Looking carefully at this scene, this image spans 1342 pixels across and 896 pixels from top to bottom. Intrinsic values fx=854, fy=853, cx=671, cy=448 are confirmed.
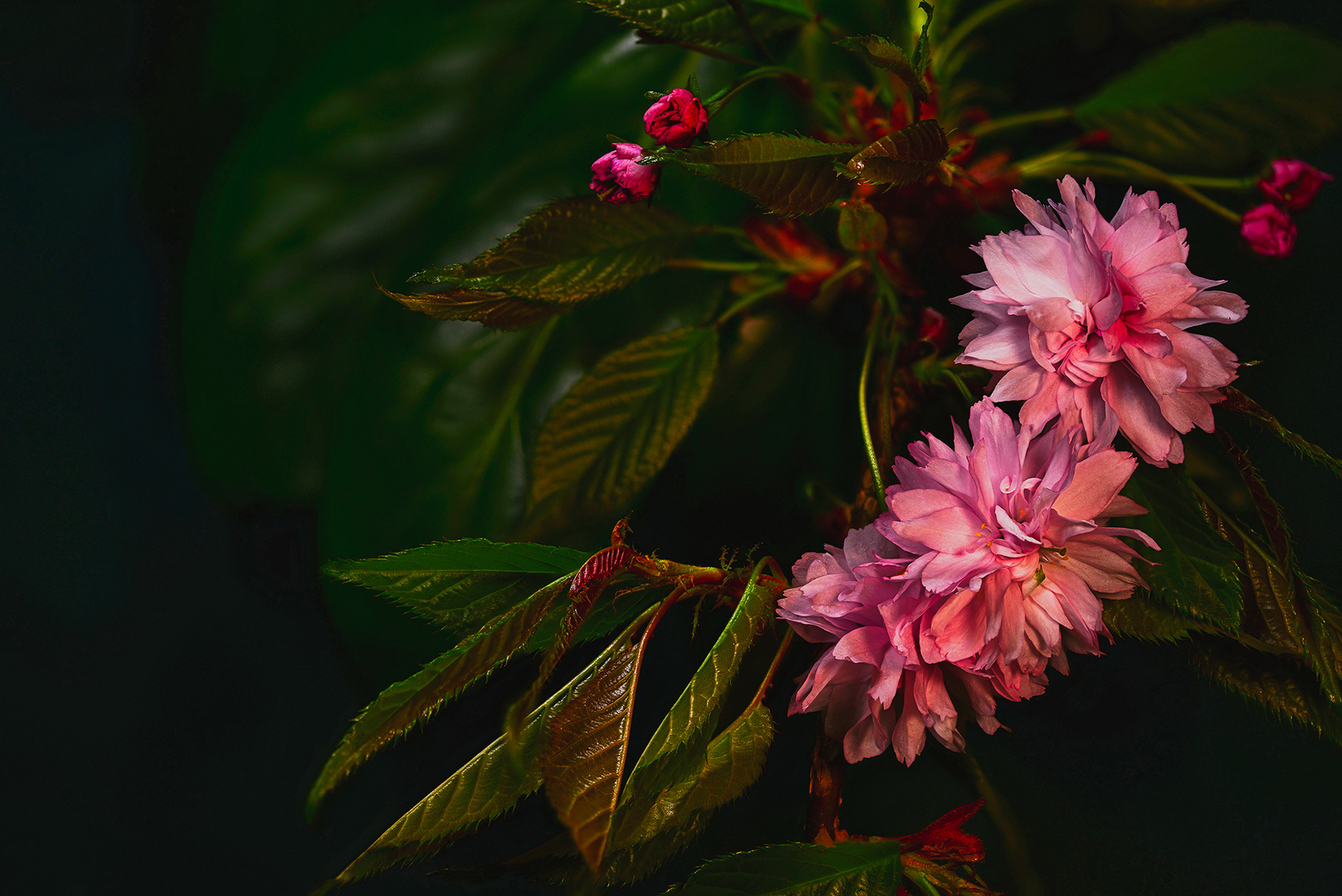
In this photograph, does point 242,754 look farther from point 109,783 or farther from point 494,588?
point 494,588

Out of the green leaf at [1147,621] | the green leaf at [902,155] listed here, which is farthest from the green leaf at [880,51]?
the green leaf at [1147,621]

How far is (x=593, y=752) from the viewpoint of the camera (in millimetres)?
274

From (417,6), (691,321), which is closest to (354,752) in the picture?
(691,321)

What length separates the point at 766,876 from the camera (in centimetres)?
32

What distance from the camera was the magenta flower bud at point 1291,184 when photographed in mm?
398

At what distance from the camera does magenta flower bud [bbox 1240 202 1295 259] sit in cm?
40

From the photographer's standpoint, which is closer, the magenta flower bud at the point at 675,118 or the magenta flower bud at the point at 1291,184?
the magenta flower bud at the point at 675,118

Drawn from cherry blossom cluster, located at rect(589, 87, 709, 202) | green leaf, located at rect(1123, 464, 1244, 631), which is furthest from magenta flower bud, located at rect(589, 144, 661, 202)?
green leaf, located at rect(1123, 464, 1244, 631)

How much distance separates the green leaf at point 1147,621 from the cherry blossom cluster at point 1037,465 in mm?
43

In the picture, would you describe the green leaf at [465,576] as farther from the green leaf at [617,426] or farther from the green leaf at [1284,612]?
the green leaf at [1284,612]

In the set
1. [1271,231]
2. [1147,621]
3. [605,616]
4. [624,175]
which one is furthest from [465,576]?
[1271,231]

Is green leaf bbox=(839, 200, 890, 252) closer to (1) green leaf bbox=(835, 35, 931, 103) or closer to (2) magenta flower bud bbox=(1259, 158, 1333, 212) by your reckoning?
(1) green leaf bbox=(835, 35, 931, 103)

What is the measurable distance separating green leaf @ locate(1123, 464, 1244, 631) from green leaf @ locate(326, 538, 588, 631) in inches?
8.7

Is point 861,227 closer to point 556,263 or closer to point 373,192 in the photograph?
point 556,263
